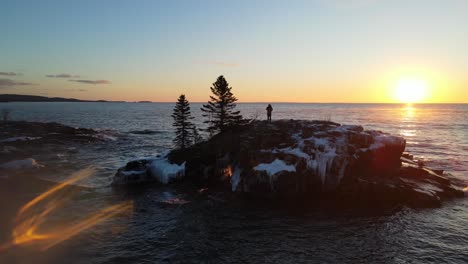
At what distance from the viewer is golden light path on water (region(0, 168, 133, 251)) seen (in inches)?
993

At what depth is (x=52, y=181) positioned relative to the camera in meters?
41.7

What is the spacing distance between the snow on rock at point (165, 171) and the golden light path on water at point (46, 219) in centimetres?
772

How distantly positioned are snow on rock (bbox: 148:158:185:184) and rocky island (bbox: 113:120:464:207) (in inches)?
4.9

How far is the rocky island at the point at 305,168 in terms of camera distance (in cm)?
3519

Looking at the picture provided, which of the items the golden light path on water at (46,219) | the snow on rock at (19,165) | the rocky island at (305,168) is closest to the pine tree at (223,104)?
the rocky island at (305,168)

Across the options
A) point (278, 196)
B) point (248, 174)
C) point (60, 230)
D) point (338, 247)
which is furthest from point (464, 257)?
point (60, 230)

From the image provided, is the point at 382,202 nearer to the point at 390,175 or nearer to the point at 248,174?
the point at 390,175

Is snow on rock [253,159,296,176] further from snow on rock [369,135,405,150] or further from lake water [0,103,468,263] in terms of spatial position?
snow on rock [369,135,405,150]

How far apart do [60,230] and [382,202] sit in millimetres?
30867

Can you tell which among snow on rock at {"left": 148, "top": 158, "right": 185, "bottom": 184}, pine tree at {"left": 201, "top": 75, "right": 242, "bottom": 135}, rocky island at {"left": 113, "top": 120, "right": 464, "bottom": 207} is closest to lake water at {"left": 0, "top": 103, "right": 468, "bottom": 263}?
rocky island at {"left": 113, "top": 120, "right": 464, "bottom": 207}

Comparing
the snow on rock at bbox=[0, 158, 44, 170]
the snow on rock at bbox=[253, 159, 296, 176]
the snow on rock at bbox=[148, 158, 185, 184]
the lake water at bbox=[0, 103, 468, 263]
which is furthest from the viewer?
the snow on rock at bbox=[0, 158, 44, 170]

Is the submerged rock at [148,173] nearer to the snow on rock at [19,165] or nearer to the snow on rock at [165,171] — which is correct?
the snow on rock at [165,171]

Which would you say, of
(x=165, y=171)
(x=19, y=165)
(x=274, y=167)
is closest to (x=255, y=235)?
(x=274, y=167)

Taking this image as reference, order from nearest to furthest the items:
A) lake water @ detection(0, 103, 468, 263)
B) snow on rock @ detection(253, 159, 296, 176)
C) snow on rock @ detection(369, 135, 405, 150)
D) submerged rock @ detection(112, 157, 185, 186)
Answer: lake water @ detection(0, 103, 468, 263), snow on rock @ detection(253, 159, 296, 176), snow on rock @ detection(369, 135, 405, 150), submerged rock @ detection(112, 157, 185, 186)
